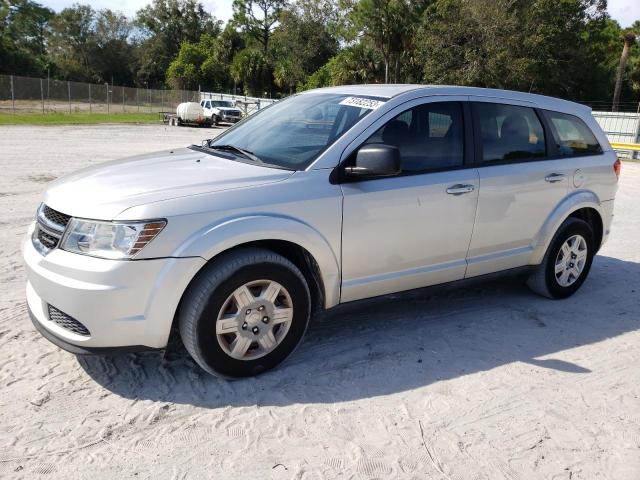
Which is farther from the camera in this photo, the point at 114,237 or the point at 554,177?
the point at 554,177

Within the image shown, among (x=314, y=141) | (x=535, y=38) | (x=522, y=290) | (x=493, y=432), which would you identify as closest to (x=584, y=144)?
(x=522, y=290)

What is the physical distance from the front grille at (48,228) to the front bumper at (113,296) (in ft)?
0.31

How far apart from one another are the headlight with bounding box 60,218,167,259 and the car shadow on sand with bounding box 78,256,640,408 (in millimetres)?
871

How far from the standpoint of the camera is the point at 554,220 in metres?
4.95

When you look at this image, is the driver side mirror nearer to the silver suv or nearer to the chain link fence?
the silver suv

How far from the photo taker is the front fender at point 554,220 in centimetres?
492

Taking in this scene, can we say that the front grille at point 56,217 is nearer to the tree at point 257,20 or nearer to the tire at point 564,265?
the tire at point 564,265

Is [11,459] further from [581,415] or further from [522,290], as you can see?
[522,290]

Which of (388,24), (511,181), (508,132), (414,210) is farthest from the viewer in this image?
(388,24)

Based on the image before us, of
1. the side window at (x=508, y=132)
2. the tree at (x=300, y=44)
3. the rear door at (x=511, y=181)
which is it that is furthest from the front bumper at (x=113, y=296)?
the tree at (x=300, y=44)

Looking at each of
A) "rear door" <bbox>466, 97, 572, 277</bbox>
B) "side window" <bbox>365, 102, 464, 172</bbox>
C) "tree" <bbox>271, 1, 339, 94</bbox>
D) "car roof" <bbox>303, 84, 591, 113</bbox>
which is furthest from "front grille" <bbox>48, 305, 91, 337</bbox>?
"tree" <bbox>271, 1, 339, 94</bbox>

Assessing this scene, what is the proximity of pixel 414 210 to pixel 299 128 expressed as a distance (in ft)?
3.34

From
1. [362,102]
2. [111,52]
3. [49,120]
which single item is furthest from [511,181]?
[111,52]

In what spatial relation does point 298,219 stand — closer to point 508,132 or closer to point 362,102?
point 362,102
